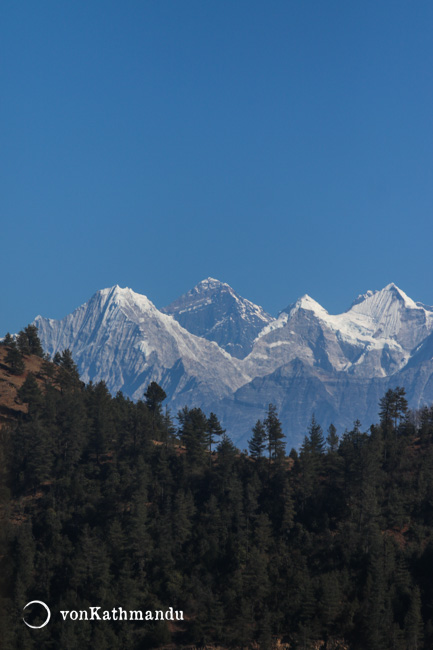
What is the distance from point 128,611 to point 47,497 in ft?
86.1

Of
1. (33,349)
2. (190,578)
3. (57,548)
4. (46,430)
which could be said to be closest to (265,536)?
(190,578)

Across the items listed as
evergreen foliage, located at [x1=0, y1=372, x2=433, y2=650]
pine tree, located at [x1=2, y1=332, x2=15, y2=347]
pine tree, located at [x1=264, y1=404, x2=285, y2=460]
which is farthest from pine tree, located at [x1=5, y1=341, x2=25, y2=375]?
pine tree, located at [x1=264, y1=404, x2=285, y2=460]

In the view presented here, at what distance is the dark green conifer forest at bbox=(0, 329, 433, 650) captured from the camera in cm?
9156

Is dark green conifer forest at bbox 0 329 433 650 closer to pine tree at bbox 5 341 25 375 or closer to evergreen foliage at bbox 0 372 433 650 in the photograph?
evergreen foliage at bbox 0 372 433 650

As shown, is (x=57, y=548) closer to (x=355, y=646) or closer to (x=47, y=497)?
(x=47, y=497)

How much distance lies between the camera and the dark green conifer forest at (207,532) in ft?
300

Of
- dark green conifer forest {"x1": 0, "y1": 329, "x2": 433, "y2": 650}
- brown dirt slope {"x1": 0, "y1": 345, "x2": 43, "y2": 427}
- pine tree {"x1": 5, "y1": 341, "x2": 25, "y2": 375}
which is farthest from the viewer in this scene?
pine tree {"x1": 5, "y1": 341, "x2": 25, "y2": 375}

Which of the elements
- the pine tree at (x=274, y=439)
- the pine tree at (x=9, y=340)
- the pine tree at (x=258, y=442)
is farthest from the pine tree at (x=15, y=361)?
the pine tree at (x=274, y=439)

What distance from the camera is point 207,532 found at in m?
111

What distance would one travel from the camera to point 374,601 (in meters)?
92.2

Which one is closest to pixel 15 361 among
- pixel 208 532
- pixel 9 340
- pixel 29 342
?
pixel 9 340

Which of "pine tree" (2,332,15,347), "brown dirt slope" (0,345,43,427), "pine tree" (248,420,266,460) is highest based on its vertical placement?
"pine tree" (2,332,15,347)

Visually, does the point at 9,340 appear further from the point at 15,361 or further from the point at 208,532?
the point at 208,532

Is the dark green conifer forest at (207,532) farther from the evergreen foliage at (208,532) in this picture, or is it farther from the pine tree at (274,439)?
the pine tree at (274,439)
